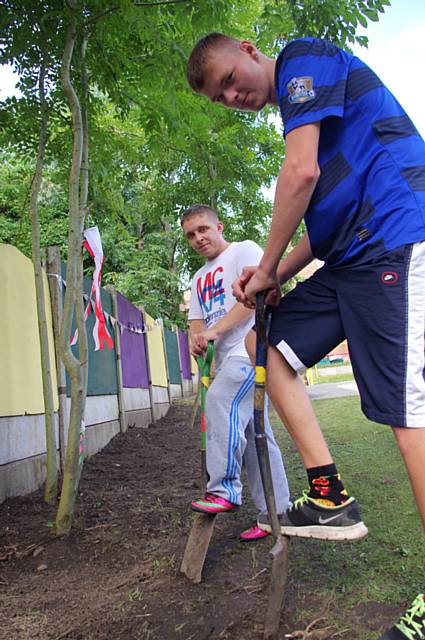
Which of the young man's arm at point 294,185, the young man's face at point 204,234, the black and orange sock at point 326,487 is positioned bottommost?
the black and orange sock at point 326,487

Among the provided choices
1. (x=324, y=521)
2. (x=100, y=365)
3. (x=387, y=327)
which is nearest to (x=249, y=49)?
(x=387, y=327)

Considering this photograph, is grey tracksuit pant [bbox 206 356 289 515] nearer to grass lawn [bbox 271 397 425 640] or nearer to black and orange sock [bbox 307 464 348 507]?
grass lawn [bbox 271 397 425 640]

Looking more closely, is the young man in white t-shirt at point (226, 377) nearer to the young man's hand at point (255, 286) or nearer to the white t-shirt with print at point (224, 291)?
the white t-shirt with print at point (224, 291)

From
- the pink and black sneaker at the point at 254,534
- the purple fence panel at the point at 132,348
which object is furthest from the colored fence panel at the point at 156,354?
the pink and black sneaker at the point at 254,534

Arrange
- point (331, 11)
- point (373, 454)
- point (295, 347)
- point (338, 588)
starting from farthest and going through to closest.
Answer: point (373, 454) → point (331, 11) → point (338, 588) → point (295, 347)

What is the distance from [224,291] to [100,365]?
4068mm

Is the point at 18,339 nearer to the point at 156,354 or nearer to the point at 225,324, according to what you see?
the point at 225,324

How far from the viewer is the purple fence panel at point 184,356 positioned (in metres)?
20.1

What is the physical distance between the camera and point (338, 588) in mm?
2463

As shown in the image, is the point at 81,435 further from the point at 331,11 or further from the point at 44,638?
the point at 331,11

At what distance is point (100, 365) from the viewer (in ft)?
23.7

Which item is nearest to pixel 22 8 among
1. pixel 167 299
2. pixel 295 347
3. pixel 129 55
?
pixel 129 55

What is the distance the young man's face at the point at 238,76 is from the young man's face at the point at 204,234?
150 cm

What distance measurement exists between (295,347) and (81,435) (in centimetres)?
190
